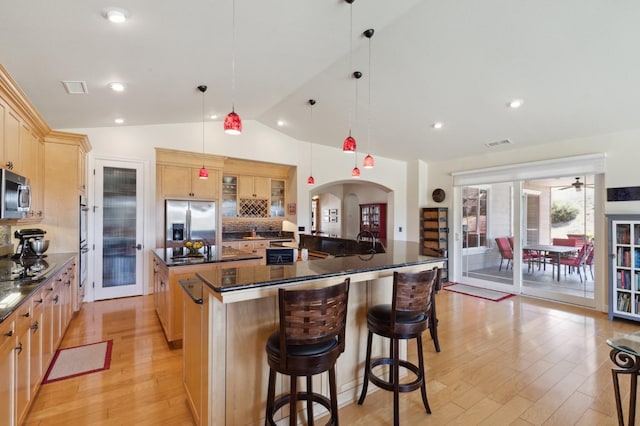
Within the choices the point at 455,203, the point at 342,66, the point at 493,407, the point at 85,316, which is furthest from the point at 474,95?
the point at 85,316

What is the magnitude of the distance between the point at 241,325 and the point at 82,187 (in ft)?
12.7

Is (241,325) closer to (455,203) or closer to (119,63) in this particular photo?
(119,63)

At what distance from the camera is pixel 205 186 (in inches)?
229

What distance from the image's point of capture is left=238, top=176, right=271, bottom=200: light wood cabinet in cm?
686

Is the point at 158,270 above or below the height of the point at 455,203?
below

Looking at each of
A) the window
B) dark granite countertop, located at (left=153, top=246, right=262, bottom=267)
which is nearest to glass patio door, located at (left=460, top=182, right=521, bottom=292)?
the window

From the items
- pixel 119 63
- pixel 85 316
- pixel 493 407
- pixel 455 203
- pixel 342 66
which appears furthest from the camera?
pixel 455 203

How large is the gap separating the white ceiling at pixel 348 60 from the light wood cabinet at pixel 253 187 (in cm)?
212

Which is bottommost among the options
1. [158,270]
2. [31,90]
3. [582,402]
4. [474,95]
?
[582,402]

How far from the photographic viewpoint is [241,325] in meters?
1.90

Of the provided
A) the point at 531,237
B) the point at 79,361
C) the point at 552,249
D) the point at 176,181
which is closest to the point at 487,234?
the point at 531,237

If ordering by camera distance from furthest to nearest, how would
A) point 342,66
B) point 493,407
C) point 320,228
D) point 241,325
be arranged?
point 320,228 → point 342,66 → point 493,407 → point 241,325

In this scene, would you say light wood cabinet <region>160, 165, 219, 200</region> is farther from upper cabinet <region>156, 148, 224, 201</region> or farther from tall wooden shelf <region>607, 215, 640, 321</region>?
tall wooden shelf <region>607, 215, 640, 321</region>

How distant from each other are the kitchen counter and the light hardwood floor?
928mm
